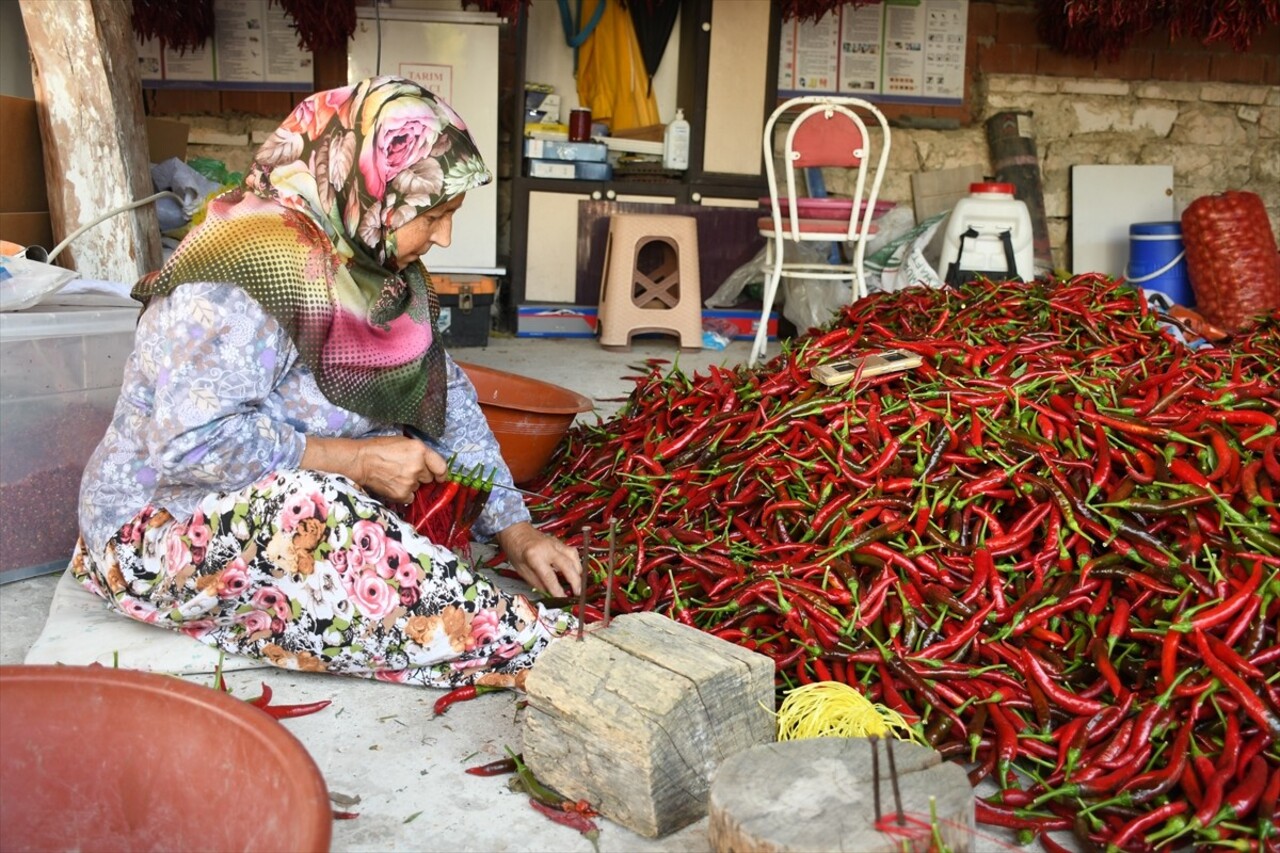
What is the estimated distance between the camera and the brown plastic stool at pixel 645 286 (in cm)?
564

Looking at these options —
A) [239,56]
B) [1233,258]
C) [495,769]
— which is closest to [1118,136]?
[1233,258]

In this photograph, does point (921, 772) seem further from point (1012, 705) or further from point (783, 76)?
point (783, 76)

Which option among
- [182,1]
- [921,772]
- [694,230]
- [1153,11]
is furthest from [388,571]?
[1153,11]

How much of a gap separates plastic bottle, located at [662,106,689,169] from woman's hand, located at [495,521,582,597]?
12.9ft

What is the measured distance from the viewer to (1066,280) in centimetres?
370

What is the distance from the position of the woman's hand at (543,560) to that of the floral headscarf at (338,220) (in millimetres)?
390

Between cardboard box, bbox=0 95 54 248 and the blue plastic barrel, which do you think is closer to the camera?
cardboard box, bbox=0 95 54 248

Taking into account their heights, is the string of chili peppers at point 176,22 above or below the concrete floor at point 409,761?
above

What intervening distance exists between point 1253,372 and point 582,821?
7.67ft

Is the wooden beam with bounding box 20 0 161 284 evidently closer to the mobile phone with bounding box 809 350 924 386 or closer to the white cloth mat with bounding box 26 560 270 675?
the white cloth mat with bounding box 26 560 270 675

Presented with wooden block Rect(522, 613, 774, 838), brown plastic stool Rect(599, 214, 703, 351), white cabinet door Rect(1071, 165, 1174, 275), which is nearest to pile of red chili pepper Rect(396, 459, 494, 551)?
wooden block Rect(522, 613, 774, 838)

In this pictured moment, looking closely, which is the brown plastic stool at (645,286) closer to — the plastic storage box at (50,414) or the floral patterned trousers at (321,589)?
the plastic storage box at (50,414)

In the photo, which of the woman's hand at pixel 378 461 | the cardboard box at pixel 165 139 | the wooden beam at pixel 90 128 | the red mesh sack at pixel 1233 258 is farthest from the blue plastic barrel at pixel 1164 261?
the woman's hand at pixel 378 461

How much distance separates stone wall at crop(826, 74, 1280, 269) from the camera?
661 cm
